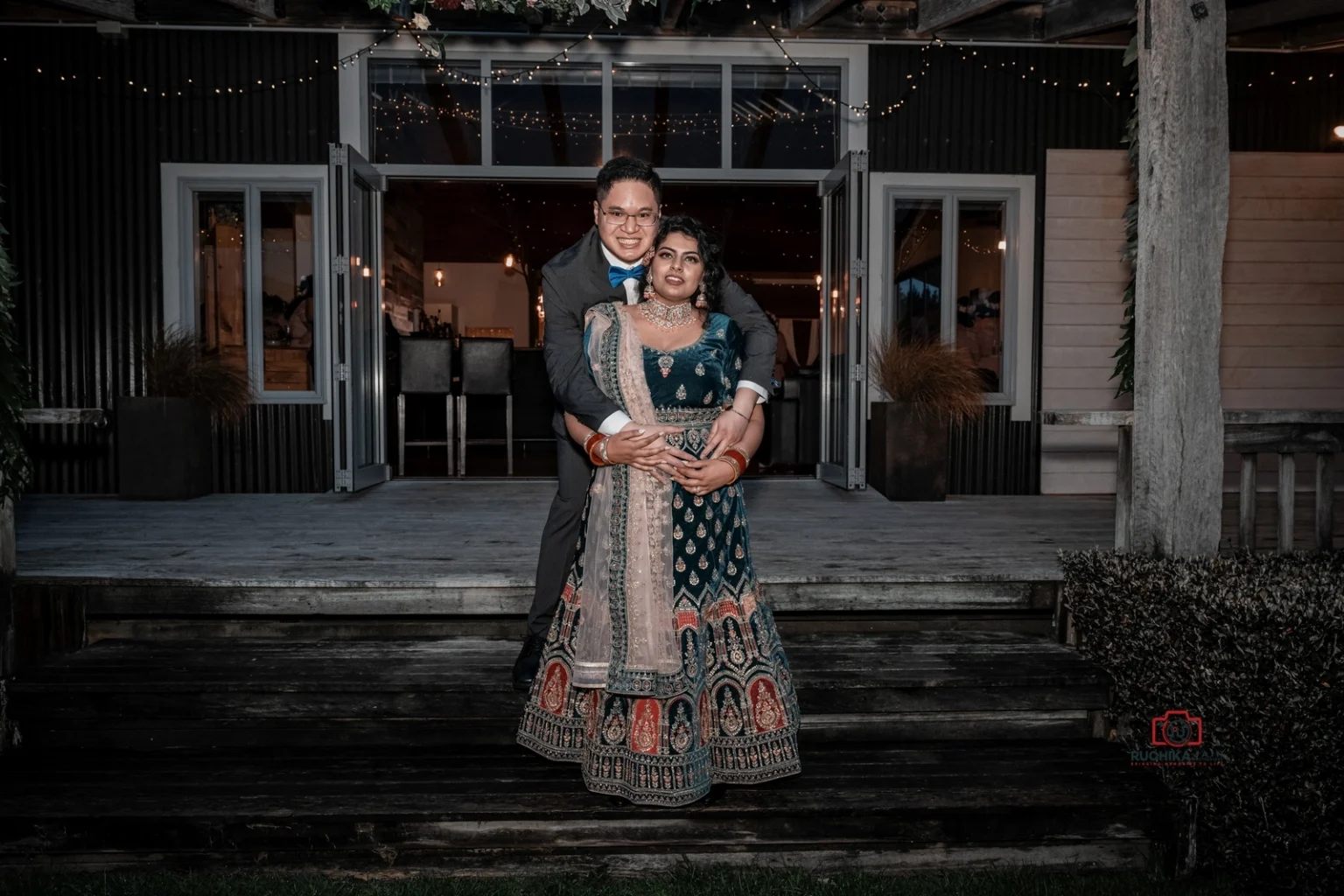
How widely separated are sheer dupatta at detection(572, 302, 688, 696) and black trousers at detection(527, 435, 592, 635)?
0.42 metres

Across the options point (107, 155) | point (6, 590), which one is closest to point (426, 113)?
point (107, 155)

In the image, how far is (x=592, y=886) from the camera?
8.71ft

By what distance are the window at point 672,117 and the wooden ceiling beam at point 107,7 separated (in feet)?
10.2

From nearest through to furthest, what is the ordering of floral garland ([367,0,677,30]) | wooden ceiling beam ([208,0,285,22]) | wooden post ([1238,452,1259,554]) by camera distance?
floral garland ([367,0,677,30]), wooden post ([1238,452,1259,554]), wooden ceiling beam ([208,0,285,22])

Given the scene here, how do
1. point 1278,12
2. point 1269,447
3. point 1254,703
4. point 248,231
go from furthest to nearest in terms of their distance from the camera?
point 248,231, point 1278,12, point 1269,447, point 1254,703

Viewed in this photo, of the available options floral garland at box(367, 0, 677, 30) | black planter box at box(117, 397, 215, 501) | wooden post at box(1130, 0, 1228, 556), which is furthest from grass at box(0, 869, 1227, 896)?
black planter box at box(117, 397, 215, 501)

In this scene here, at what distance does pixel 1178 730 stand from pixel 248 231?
641cm

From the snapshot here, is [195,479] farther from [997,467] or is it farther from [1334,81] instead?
[1334,81]

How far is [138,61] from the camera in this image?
6844 millimetres

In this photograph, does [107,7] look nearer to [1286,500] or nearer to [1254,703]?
[1286,500]

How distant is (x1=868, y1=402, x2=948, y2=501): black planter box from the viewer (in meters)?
6.48

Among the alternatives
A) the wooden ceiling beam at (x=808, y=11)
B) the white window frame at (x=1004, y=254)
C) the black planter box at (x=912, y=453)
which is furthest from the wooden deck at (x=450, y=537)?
the wooden ceiling beam at (x=808, y=11)

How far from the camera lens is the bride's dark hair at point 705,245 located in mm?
2510

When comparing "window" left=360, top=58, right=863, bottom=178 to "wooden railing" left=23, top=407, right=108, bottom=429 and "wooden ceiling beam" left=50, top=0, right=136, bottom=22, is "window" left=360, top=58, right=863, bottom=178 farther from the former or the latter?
"wooden railing" left=23, top=407, right=108, bottom=429
